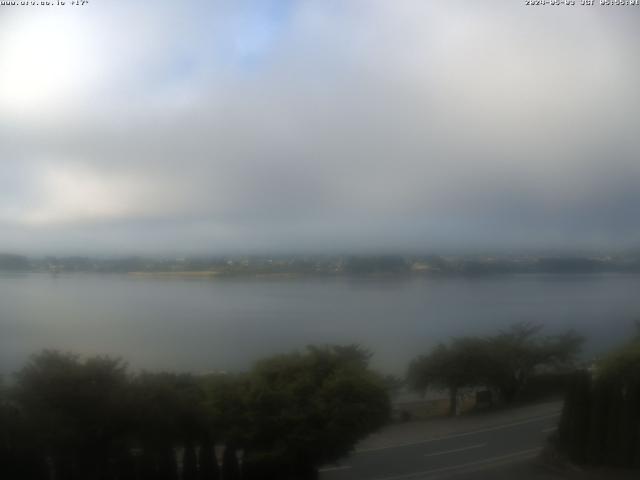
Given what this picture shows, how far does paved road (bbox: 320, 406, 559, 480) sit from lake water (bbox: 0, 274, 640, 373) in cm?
79

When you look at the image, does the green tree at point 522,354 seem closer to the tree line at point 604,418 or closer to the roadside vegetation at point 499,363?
the roadside vegetation at point 499,363

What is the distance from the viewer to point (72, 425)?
4.66 meters

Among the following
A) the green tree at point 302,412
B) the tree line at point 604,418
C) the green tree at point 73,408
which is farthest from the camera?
the tree line at point 604,418

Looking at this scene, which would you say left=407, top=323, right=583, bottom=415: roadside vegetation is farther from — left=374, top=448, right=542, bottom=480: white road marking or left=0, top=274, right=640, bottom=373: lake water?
left=374, top=448, right=542, bottom=480: white road marking

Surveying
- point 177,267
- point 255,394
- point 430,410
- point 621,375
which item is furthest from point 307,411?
point 621,375

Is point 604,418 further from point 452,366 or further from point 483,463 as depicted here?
point 452,366

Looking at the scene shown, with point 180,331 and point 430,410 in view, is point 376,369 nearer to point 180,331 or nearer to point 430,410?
point 430,410


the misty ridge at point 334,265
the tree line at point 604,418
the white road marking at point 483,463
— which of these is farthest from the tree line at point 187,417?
the tree line at point 604,418

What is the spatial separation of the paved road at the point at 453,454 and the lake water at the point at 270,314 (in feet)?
2.60

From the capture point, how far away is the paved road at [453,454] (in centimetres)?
510

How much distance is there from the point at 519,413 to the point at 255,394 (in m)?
2.53

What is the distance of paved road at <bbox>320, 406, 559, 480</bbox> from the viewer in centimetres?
510

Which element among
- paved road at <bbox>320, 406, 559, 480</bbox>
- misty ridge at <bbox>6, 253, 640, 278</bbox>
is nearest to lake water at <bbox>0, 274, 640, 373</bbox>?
misty ridge at <bbox>6, 253, 640, 278</bbox>

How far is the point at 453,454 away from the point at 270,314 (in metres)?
2.13
